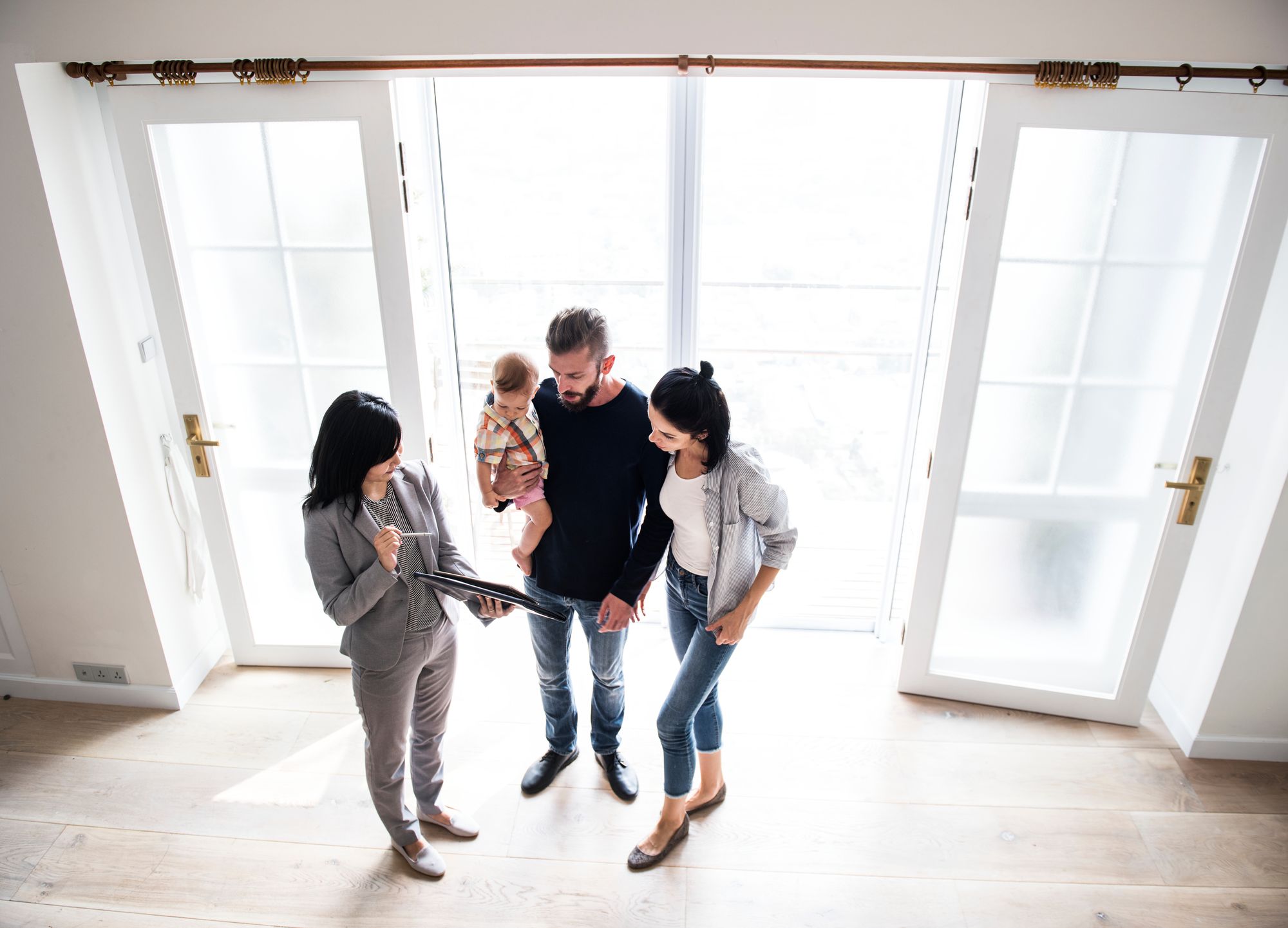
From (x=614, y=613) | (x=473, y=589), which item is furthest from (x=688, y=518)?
(x=473, y=589)

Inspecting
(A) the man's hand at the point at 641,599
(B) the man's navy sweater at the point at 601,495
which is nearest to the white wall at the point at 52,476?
(B) the man's navy sweater at the point at 601,495

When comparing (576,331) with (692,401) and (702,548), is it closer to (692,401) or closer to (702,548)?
(692,401)

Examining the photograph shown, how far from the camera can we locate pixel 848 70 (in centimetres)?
197

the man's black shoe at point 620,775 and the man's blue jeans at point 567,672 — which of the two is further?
the man's black shoe at point 620,775

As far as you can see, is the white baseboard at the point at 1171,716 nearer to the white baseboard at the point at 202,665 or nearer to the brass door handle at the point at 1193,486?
the brass door handle at the point at 1193,486

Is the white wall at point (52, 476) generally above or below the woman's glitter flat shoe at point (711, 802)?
above

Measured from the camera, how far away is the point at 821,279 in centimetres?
271

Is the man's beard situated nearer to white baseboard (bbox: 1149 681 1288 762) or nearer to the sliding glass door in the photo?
the sliding glass door

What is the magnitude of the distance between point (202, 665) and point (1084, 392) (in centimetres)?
314

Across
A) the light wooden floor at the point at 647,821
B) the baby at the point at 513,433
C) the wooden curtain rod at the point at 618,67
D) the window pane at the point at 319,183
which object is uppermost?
the wooden curtain rod at the point at 618,67

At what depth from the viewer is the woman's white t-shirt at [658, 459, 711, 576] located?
1.89 metres

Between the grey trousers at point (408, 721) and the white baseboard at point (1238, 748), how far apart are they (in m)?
2.40

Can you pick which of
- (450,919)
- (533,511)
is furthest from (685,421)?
(450,919)

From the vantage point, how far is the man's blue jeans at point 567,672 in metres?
2.14
